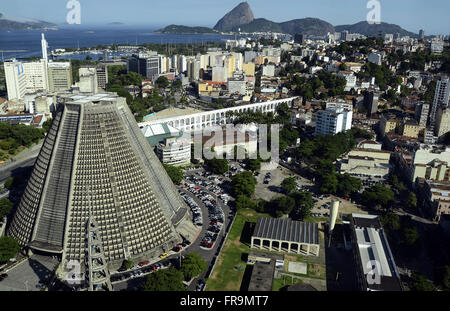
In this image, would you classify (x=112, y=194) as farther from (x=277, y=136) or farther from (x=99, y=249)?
(x=277, y=136)

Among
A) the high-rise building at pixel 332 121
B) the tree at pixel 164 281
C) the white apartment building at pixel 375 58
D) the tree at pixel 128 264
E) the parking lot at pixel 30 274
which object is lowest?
the parking lot at pixel 30 274

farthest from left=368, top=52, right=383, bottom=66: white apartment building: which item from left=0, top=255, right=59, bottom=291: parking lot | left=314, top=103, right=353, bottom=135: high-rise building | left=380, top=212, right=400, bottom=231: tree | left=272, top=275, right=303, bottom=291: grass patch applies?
left=0, top=255, right=59, bottom=291: parking lot

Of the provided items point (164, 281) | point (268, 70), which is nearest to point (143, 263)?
point (164, 281)

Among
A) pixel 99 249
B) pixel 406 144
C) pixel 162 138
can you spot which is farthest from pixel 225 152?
pixel 99 249

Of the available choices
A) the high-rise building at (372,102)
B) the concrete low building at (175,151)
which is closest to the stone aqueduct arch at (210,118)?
the concrete low building at (175,151)

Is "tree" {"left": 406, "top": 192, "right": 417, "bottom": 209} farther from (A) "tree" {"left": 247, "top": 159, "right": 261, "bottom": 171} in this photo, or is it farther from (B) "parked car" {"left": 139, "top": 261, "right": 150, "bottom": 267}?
(B) "parked car" {"left": 139, "top": 261, "right": 150, "bottom": 267}

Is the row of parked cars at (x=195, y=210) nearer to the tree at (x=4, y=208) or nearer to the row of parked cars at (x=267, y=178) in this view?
the row of parked cars at (x=267, y=178)
